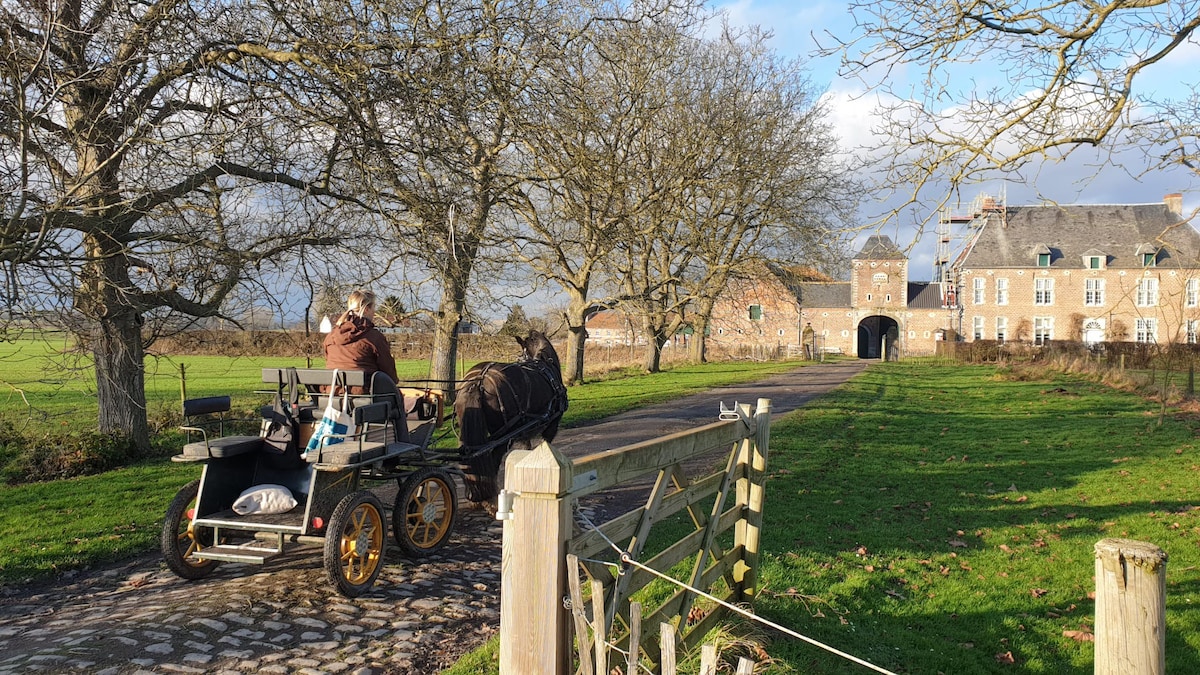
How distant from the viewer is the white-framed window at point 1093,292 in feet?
185

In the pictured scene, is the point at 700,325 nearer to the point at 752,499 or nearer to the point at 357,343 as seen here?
the point at 357,343

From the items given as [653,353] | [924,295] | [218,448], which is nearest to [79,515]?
[218,448]

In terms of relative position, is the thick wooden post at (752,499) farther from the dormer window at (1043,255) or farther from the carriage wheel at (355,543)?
the dormer window at (1043,255)

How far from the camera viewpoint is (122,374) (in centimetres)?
1005

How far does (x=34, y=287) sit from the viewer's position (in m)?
7.17

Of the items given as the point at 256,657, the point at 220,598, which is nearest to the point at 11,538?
the point at 220,598

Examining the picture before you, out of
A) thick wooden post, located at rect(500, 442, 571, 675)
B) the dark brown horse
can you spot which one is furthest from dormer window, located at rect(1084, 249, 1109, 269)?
thick wooden post, located at rect(500, 442, 571, 675)

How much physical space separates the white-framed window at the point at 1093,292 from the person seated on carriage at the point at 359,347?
6290cm

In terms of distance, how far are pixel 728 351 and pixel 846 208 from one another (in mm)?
22345

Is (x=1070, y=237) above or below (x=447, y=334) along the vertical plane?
above

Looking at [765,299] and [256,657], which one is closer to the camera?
[256,657]

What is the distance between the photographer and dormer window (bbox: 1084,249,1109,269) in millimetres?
55844

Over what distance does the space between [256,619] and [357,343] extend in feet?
7.52

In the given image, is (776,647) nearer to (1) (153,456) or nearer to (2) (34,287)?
(2) (34,287)
